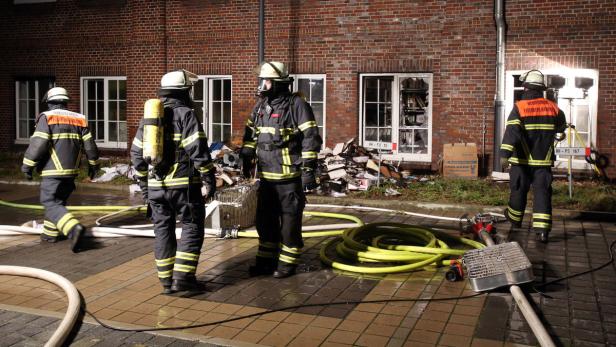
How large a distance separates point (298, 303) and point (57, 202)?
3708mm

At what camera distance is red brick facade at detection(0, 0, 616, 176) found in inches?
489

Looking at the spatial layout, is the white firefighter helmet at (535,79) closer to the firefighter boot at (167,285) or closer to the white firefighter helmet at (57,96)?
the firefighter boot at (167,285)

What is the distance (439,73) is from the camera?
13305 millimetres

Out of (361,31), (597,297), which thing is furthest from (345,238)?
(361,31)

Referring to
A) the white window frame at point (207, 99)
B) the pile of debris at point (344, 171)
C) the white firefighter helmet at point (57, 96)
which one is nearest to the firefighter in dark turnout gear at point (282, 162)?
the white firefighter helmet at point (57, 96)

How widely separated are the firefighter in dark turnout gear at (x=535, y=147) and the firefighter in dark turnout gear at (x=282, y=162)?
286cm

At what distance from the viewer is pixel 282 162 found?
6250 mm

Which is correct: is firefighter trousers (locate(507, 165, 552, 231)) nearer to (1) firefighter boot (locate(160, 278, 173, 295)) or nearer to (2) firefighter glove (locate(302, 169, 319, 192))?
(2) firefighter glove (locate(302, 169, 319, 192))

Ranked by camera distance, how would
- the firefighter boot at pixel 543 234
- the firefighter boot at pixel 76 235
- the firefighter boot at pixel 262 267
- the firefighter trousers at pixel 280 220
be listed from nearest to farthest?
the firefighter trousers at pixel 280 220, the firefighter boot at pixel 262 267, the firefighter boot at pixel 76 235, the firefighter boot at pixel 543 234

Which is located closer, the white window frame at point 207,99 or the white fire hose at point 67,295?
the white fire hose at point 67,295

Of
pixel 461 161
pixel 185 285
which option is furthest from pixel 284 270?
pixel 461 161

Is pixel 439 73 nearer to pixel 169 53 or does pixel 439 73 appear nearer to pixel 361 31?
pixel 361 31

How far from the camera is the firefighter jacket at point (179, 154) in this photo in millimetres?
5754

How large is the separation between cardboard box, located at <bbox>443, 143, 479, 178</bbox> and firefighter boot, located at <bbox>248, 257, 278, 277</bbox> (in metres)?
6.98
